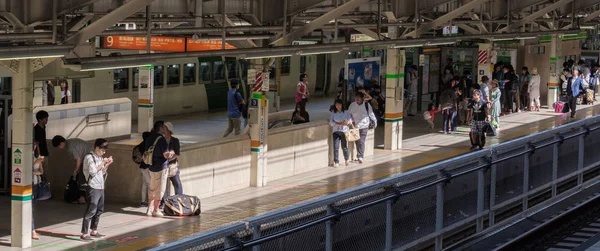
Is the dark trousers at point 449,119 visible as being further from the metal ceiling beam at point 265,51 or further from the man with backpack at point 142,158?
the man with backpack at point 142,158

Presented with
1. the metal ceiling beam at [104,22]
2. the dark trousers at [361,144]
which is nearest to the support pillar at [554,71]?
the dark trousers at [361,144]

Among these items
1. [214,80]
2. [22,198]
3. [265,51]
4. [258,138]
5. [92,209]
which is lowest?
[92,209]

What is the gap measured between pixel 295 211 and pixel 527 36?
2097 cm

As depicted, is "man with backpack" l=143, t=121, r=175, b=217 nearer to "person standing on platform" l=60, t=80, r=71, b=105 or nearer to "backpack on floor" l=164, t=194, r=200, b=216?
"backpack on floor" l=164, t=194, r=200, b=216

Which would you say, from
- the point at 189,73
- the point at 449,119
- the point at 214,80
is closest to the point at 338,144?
the point at 449,119

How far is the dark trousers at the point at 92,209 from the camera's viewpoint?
14.3 metres

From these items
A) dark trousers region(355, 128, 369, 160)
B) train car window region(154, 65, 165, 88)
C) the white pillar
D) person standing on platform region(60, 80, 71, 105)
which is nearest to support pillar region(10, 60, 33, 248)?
dark trousers region(355, 128, 369, 160)

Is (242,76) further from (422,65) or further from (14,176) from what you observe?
(14,176)

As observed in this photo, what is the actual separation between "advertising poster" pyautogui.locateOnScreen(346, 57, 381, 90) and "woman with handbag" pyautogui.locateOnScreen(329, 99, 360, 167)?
4762 mm

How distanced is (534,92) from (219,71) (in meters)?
10.1

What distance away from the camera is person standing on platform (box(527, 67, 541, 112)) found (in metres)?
33.4

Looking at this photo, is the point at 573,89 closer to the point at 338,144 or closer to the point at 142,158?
the point at 338,144

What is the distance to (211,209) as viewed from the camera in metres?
17.1

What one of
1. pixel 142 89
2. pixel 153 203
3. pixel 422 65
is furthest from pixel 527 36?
pixel 153 203
